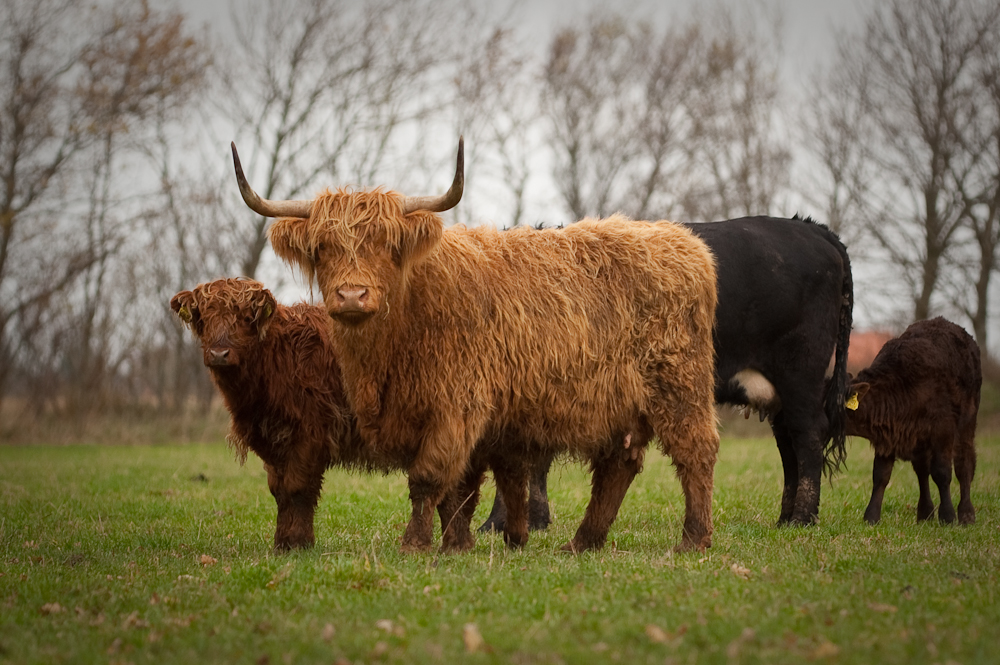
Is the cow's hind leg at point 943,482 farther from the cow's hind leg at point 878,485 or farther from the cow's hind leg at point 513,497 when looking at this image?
the cow's hind leg at point 513,497

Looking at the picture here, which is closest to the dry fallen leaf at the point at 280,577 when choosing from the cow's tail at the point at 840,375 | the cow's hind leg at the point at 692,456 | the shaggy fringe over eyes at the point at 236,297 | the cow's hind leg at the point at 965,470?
the shaggy fringe over eyes at the point at 236,297

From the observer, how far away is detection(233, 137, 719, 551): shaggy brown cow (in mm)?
6281

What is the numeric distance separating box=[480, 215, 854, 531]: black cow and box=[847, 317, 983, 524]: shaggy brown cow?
1.49ft

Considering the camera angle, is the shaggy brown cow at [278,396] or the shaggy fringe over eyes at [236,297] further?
the shaggy fringe over eyes at [236,297]

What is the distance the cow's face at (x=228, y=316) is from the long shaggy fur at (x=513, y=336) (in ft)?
2.79

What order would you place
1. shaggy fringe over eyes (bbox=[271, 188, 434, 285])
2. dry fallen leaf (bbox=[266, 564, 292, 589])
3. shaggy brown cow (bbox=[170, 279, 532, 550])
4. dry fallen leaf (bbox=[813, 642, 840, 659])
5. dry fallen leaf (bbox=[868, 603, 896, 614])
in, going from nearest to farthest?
dry fallen leaf (bbox=[813, 642, 840, 659])
dry fallen leaf (bbox=[868, 603, 896, 614])
dry fallen leaf (bbox=[266, 564, 292, 589])
shaggy fringe over eyes (bbox=[271, 188, 434, 285])
shaggy brown cow (bbox=[170, 279, 532, 550])

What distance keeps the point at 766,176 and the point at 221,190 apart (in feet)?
49.9

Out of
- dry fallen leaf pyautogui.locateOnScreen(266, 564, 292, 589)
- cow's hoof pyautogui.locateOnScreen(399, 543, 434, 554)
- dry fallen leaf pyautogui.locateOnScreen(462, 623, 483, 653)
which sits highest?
dry fallen leaf pyautogui.locateOnScreen(462, 623, 483, 653)

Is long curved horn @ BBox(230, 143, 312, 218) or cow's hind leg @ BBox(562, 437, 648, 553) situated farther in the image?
cow's hind leg @ BBox(562, 437, 648, 553)

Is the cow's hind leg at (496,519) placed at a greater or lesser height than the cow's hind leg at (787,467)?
lesser

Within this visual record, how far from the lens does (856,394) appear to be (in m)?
9.23

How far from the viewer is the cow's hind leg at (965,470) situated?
8.78 metres

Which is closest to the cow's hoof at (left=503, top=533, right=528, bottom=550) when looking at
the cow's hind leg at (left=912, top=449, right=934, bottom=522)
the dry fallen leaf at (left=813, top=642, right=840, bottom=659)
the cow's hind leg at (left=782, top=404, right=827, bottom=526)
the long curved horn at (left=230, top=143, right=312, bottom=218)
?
the cow's hind leg at (left=782, top=404, right=827, bottom=526)

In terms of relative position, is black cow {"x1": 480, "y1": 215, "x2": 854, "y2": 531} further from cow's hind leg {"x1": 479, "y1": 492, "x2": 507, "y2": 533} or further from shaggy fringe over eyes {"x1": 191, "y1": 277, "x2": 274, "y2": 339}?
shaggy fringe over eyes {"x1": 191, "y1": 277, "x2": 274, "y2": 339}
